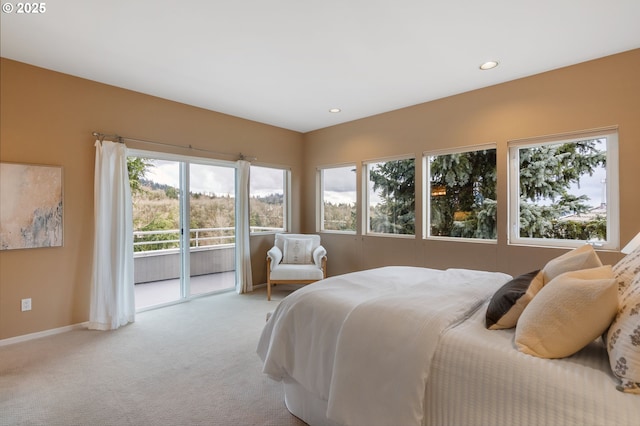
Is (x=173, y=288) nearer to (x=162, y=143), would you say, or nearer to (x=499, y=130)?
(x=162, y=143)

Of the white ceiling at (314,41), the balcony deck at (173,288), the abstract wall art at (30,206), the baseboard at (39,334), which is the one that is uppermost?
the white ceiling at (314,41)

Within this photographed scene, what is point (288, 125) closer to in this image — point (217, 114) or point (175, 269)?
point (217, 114)

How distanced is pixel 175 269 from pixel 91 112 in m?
2.15

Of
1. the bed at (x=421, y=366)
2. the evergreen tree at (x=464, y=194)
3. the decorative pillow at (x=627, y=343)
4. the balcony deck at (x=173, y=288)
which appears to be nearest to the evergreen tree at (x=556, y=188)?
the evergreen tree at (x=464, y=194)

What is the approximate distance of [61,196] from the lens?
314 cm

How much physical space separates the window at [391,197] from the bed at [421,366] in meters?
2.44

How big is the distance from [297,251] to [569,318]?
12.6 feet

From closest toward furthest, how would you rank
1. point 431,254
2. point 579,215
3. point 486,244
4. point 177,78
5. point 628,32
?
point 628,32 → point 579,215 → point 177,78 → point 486,244 → point 431,254

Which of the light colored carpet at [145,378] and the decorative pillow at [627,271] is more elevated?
the decorative pillow at [627,271]

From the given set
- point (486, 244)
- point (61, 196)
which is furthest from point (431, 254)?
point (61, 196)

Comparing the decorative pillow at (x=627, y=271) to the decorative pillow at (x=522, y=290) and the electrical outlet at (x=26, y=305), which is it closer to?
the decorative pillow at (x=522, y=290)

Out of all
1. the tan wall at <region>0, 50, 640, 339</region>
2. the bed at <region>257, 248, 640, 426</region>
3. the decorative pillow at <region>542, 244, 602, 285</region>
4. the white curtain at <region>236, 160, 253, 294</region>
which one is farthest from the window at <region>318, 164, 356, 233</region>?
the decorative pillow at <region>542, 244, 602, 285</region>

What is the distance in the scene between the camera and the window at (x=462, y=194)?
363 cm

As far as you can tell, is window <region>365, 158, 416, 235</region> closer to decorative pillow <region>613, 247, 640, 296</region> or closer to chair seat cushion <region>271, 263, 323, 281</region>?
chair seat cushion <region>271, 263, 323, 281</region>
